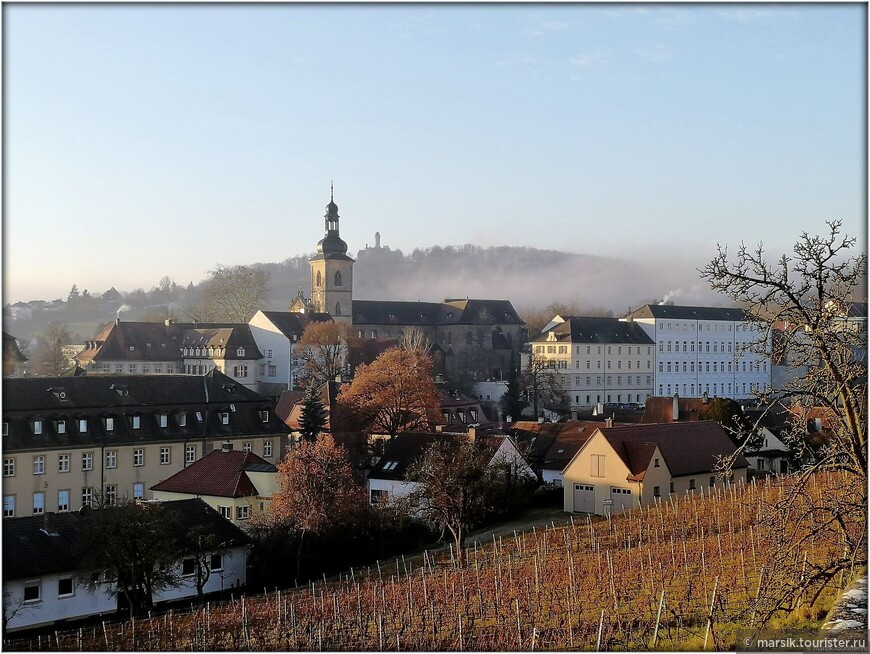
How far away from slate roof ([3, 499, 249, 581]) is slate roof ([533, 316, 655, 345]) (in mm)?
58928

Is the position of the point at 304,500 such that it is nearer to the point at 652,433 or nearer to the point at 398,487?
the point at 398,487

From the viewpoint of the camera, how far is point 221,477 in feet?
108

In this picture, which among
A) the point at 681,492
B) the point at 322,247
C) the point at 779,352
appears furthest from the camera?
the point at 322,247

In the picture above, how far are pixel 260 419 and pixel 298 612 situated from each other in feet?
79.7

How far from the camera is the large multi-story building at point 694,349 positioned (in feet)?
289

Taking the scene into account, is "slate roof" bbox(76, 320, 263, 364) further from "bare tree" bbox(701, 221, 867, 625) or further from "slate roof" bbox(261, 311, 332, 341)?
"bare tree" bbox(701, 221, 867, 625)

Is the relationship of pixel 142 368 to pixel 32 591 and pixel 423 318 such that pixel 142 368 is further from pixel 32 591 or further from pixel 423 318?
pixel 32 591

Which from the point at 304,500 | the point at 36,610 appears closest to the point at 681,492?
the point at 304,500

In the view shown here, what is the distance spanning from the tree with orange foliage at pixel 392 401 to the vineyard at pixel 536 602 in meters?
20.1

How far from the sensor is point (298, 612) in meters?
19.9

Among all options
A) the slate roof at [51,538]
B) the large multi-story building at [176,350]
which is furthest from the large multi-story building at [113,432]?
the large multi-story building at [176,350]

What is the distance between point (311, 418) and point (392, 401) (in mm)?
3891

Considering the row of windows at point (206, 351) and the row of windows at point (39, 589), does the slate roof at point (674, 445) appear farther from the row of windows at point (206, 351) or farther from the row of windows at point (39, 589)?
the row of windows at point (206, 351)

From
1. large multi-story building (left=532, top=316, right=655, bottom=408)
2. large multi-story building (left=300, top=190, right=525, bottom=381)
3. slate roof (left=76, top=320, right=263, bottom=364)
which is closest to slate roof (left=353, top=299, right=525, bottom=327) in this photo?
large multi-story building (left=300, top=190, right=525, bottom=381)
